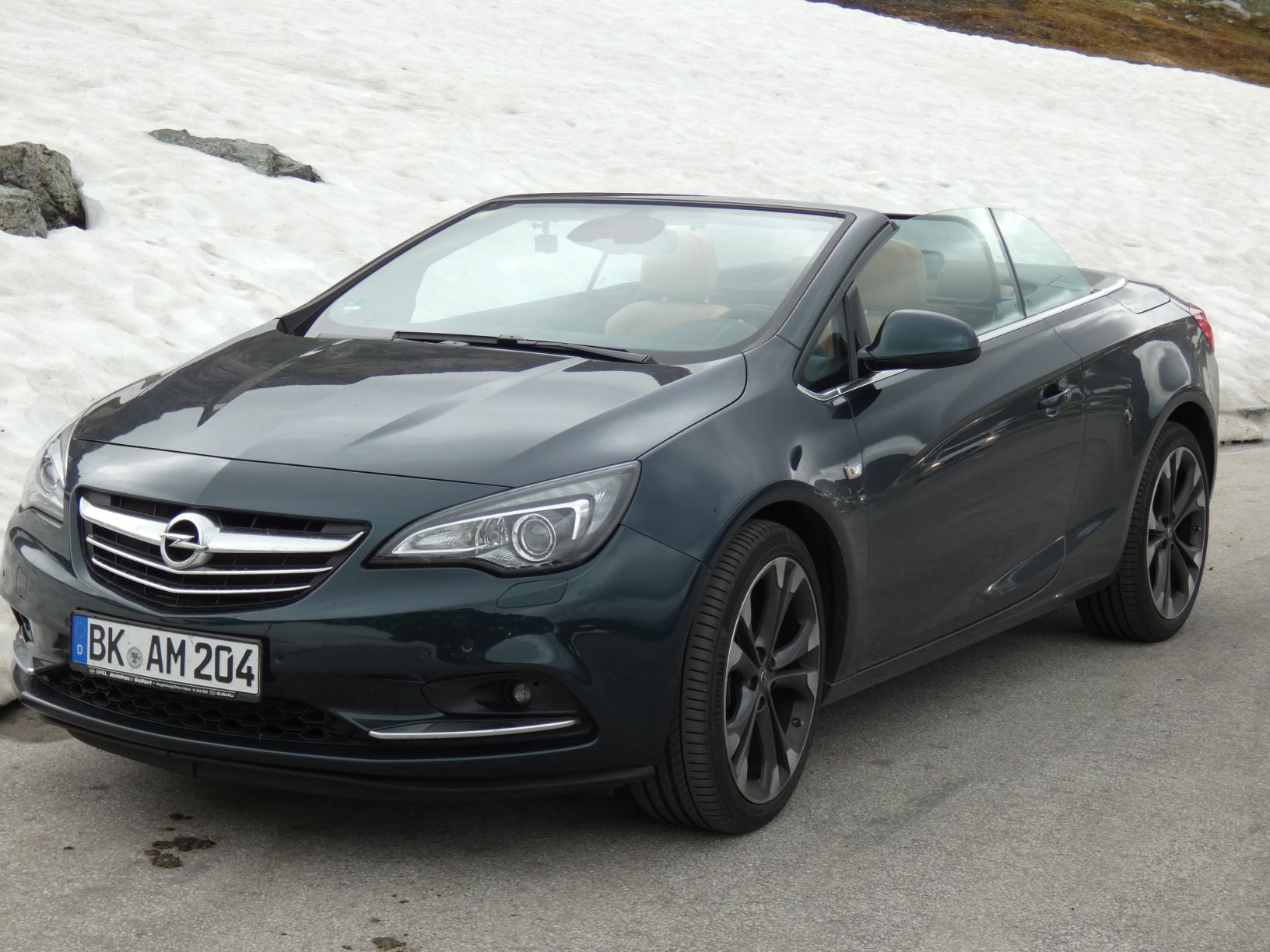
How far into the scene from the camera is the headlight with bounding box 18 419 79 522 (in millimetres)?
3391

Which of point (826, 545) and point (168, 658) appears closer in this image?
point (168, 658)

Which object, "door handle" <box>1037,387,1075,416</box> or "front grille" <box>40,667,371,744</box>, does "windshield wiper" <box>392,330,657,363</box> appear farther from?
"door handle" <box>1037,387,1075,416</box>

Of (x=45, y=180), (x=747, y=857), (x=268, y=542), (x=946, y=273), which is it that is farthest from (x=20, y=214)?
(x=747, y=857)

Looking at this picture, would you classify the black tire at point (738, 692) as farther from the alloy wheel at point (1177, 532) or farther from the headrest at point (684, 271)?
the alloy wheel at point (1177, 532)

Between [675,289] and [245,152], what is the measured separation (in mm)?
8015

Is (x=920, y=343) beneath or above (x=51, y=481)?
above

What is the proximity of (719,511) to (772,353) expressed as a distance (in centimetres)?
61

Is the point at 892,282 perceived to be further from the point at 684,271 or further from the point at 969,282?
the point at 684,271

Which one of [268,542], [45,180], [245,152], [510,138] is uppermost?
[268,542]

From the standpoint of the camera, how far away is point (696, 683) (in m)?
3.19

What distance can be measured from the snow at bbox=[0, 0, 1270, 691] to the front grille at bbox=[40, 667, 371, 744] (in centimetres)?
245

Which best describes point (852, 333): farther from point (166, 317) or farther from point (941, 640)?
point (166, 317)

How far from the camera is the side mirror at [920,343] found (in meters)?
Result: 3.82

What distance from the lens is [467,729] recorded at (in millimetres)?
3023
